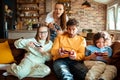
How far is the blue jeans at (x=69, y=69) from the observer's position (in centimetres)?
237

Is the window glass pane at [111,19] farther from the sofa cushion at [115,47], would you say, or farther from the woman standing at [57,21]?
the sofa cushion at [115,47]

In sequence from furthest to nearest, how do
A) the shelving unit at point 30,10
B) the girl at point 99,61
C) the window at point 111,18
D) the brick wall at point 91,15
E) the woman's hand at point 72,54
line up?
the brick wall at point 91,15
the shelving unit at point 30,10
the window at point 111,18
the woman's hand at point 72,54
the girl at point 99,61

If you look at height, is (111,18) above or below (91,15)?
below

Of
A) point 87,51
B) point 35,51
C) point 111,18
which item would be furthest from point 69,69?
point 111,18

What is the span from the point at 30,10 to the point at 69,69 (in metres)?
6.52

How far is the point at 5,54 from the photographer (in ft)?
9.87

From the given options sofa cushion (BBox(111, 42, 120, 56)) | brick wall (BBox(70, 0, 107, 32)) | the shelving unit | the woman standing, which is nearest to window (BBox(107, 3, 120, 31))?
brick wall (BBox(70, 0, 107, 32))

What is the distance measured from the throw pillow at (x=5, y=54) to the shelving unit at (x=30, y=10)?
5.72 metres

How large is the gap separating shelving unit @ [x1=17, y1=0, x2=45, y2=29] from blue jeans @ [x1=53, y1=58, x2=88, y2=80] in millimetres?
6233

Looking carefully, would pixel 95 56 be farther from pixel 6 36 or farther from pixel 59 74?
pixel 6 36

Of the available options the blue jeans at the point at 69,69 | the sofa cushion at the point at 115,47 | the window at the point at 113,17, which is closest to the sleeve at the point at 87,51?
the blue jeans at the point at 69,69

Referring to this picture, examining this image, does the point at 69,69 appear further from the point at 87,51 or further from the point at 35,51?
the point at 35,51

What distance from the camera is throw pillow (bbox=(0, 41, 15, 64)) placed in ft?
9.77

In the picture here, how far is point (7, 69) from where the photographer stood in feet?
8.59
